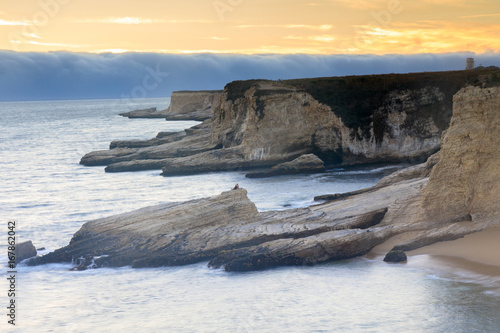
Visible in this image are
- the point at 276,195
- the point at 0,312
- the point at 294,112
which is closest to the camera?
the point at 0,312

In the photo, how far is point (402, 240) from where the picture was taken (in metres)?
23.0

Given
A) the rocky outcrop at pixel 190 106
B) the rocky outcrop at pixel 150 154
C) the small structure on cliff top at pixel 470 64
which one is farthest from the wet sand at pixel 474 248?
the rocky outcrop at pixel 190 106

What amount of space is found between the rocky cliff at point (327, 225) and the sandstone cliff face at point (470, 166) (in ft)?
0.12

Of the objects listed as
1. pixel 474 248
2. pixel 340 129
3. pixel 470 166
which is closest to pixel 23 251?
pixel 474 248

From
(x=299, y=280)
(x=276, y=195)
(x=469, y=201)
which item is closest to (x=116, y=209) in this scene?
(x=276, y=195)

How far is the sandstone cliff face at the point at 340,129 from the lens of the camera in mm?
51844

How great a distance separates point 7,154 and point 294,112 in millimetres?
40353

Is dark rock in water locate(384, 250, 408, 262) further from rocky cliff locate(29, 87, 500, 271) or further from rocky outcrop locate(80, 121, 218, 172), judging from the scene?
rocky outcrop locate(80, 121, 218, 172)

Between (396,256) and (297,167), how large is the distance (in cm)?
2716

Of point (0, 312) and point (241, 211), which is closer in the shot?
point (0, 312)

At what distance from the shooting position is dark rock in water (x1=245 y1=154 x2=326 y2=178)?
155 feet

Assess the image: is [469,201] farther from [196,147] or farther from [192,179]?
[196,147]

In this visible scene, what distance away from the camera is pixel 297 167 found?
159ft

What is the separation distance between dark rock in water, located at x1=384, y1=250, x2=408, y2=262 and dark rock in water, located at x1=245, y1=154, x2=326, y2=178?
25525 millimetres
